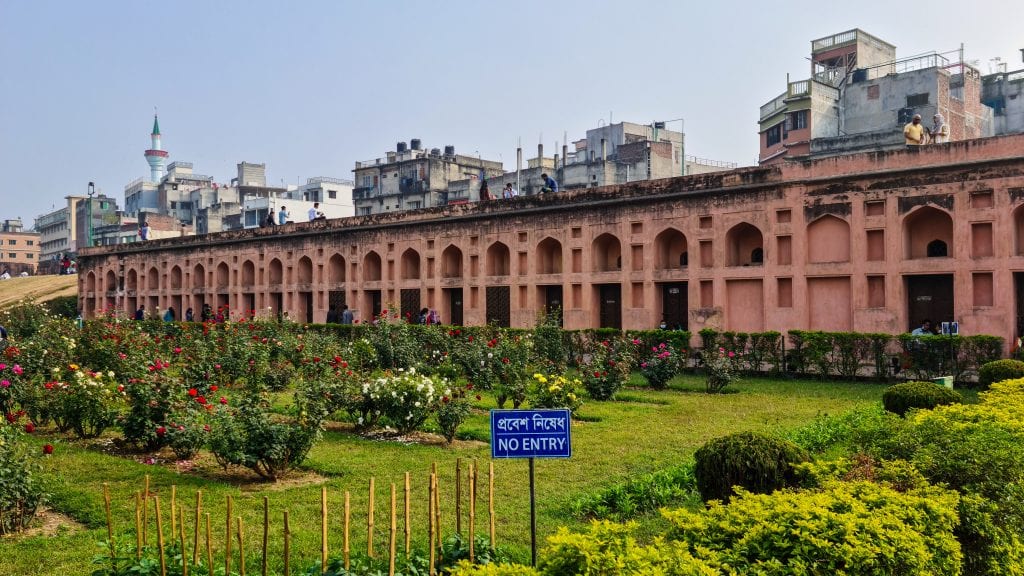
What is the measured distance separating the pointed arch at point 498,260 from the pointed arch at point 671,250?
495 centimetres

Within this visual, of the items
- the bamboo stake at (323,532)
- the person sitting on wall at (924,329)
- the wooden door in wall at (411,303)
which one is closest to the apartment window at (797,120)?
the wooden door in wall at (411,303)

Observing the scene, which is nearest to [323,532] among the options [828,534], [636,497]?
[828,534]

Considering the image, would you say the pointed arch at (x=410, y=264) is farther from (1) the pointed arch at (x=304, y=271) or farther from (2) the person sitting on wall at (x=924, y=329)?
(2) the person sitting on wall at (x=924, y=329)

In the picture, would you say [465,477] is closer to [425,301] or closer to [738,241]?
[738,241]

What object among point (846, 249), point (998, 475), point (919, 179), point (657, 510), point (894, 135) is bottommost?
point (657, 510)

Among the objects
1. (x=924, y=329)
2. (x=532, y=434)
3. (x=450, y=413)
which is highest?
(x=924, y=329)

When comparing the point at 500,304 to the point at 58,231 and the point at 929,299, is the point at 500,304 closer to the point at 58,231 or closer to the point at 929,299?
the point at 929,299

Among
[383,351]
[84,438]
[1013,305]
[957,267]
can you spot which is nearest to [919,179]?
[957,267]

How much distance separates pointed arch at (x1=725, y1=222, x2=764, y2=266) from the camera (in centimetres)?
1864

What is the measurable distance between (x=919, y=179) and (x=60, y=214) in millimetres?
81230

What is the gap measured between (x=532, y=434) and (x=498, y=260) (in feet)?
62.6

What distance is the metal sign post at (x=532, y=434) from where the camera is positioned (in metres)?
4.51

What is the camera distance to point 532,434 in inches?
178

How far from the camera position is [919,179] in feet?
51.6
